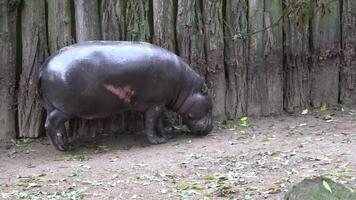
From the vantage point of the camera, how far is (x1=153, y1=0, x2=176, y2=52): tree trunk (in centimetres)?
662

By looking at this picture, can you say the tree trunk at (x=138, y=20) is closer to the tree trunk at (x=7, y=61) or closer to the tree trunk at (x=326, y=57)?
the tree trunk at (x=7, y=61)

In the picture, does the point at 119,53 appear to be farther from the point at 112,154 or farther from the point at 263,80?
the point at 263,80

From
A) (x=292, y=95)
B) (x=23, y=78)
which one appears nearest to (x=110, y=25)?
(x=23, y=78)

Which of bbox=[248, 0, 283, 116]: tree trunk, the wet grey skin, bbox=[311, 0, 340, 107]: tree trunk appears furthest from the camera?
bbox=[311, 0, 340, 107]: tree trunk

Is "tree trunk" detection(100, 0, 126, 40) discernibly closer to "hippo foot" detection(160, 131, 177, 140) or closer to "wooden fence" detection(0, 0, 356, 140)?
"wooden fence" detection(0, 0, 356, 140)

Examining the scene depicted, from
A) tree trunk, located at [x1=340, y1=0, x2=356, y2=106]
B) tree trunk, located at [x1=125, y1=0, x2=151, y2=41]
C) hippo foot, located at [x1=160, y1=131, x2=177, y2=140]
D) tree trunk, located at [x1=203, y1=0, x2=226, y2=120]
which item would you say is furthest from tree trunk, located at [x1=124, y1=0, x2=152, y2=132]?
tree trunk, located at [x1=340, y1=0, x2=356, y2=106]

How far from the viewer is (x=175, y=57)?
20.9 ft

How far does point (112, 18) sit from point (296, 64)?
187 centimetres

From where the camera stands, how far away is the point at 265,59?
6898mm

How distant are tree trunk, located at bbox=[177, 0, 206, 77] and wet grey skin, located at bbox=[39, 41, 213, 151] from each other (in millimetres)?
247

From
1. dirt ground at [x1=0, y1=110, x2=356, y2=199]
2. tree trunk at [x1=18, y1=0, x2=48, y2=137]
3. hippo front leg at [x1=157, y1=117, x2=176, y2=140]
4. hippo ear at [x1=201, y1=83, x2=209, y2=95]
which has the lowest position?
dirt ground at [x1=0, y1=110, x2=356, y2=199]

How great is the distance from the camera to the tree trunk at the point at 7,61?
6.40 meters

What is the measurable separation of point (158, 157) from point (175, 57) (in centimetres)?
106

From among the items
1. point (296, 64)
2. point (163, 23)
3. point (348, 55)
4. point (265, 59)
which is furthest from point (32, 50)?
point (348, 55)
